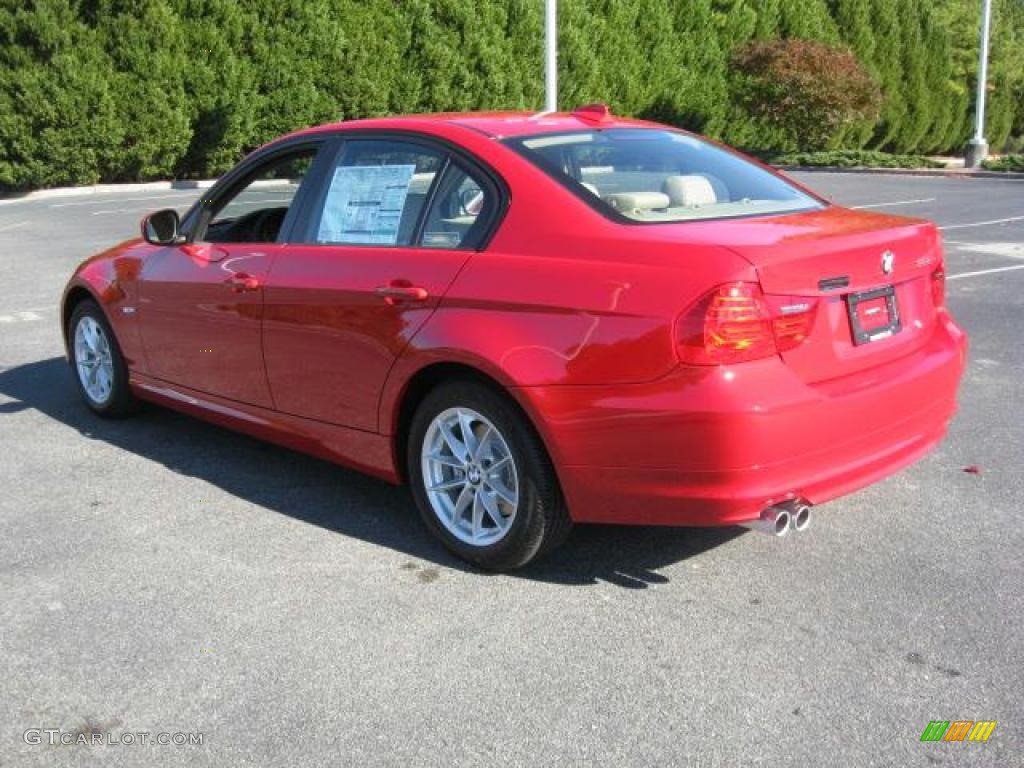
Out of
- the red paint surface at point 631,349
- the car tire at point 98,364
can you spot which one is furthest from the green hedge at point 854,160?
the red paint surface at point 631,349

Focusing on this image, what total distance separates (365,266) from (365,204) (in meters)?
0.34

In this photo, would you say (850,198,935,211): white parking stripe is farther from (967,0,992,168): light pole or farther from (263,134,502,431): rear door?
(263,134,502,431): rear door

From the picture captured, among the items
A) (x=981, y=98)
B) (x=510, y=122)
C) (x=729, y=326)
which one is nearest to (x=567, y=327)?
(x=729, y=326)

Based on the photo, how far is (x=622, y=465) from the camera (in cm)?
364

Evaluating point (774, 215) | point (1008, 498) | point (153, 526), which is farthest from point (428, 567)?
point (1008, 498)

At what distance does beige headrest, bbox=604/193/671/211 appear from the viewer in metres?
4.07

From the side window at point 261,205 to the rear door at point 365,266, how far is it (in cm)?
34

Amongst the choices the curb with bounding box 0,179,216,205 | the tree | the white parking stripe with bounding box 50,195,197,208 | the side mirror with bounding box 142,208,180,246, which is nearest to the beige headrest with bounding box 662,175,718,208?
the side mirror with bounding box 142,208,180,246

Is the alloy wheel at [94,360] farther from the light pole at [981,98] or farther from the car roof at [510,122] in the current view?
the light pole at [981,98]

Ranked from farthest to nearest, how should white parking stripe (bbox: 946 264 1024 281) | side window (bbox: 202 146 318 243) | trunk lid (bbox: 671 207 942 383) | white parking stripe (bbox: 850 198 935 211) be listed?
white parking stripe (bbox: 850 198 935 211) → white parking stripe (bbox: 946 264 1024 281) → side window (bbox: 202 146 318 243) → trunk lid (bbox: 671 207 942 383)

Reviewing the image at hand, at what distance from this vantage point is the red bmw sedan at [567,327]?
3.50 metres

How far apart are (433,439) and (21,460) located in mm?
2568

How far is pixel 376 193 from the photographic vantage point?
15.0 feet

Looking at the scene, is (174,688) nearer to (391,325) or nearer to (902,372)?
(391,325)
